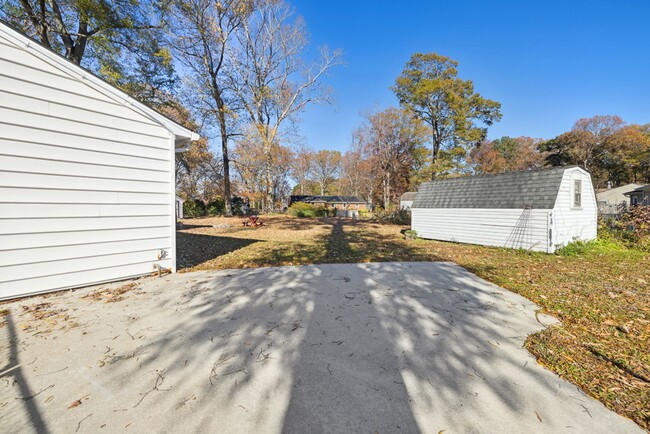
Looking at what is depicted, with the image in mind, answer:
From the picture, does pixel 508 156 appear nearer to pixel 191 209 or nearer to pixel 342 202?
pixel 342 202

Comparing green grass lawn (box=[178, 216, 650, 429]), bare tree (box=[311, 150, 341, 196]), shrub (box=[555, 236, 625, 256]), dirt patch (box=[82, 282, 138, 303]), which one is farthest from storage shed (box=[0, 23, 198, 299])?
bare tree (box=[311, 150, 341, 196])

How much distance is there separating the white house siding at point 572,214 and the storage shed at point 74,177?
36.5ft

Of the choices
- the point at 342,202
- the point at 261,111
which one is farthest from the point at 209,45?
the point at 342,202

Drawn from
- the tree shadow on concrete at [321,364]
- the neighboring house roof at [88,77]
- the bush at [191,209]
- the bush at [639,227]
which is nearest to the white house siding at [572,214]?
the bush at [639,227]

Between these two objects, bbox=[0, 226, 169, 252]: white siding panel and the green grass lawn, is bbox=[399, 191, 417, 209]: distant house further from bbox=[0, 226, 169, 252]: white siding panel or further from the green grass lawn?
bbox=[0, 226, 169, 252]: white siding panel

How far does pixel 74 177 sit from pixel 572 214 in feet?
44.0

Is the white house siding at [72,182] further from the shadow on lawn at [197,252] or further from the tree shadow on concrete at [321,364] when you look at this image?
the tree shadow on concrete at [321,364]

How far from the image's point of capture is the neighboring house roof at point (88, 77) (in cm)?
328

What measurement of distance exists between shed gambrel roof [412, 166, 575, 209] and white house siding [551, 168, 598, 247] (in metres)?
0.30

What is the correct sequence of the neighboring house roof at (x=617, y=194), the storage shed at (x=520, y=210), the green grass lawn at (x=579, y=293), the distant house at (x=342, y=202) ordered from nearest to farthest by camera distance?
1. the green grass lawn at (x=579, y=293)
2. the storage shed at (x=520, y=210)
3. the neighboring house roof at (x=617, y=194)
4. the distant house at (x=342, y=202)

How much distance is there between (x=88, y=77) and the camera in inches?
150

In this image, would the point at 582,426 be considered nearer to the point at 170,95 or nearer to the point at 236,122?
the point at 170,95

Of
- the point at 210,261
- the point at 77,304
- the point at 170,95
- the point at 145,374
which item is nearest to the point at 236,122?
the point at 170,95

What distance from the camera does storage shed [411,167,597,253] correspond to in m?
8.10
